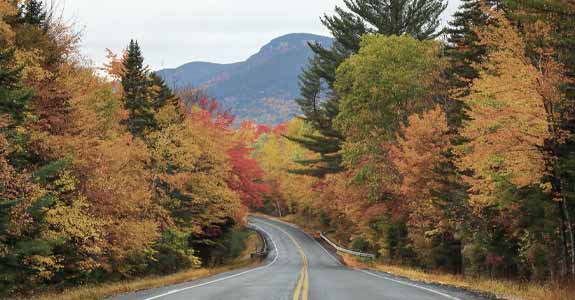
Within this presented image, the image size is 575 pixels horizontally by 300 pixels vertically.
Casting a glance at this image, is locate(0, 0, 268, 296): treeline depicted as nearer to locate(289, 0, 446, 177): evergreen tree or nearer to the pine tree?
the pine tree

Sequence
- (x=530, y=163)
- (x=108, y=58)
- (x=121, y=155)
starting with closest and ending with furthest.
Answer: (x=530, y=163) < (x=121, y=155) < (x=108, y=58)

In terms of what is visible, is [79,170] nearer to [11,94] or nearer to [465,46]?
[11,94]

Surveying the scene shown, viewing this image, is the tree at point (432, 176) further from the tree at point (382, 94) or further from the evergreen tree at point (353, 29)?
the evergreen tree at point (353, 29)

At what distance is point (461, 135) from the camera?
2094cm

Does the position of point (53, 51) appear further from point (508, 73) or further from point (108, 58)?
point (108, 58)

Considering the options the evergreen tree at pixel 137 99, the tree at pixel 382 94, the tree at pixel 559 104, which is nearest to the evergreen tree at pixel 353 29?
the tree at pixel 382 94

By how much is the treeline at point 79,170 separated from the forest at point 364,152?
0.10m

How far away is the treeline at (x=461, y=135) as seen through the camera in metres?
17.0

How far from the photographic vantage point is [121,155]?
84.6 feet

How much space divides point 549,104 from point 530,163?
2.12 m

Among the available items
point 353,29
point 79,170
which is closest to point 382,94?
point 353,29

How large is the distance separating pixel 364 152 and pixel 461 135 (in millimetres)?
13383

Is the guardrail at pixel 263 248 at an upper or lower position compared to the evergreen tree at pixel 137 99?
lower

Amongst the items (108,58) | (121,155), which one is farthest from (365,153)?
(108,58)
